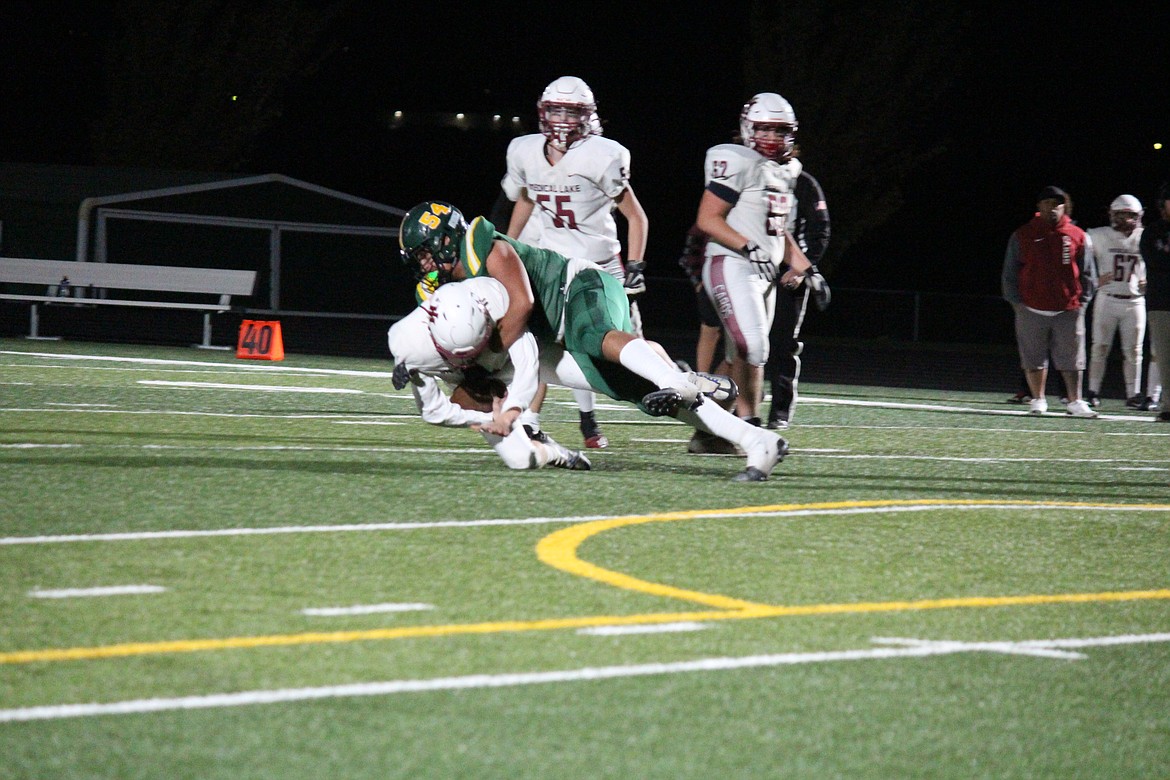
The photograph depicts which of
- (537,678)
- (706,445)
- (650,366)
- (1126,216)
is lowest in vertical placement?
(537,678)

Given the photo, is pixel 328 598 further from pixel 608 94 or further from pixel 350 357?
pixel 608 94

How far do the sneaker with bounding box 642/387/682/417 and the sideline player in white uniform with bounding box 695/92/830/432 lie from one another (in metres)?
2.10

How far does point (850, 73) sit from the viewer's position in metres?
34.4

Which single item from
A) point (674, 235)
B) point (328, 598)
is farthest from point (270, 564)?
point (674, 235)

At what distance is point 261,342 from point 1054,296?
26.1 feet

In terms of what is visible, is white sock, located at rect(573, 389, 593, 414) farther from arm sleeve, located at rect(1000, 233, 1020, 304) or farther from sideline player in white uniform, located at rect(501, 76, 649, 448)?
arm sleeve, located at rect(1000, 233, 1020, 304)

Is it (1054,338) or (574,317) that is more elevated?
(574,317)

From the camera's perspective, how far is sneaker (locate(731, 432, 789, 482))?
7.59 metres

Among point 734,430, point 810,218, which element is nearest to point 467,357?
point 734,430

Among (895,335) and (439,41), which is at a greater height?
(439,41)

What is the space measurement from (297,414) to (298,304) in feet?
70.6

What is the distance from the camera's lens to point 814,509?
22.8ft

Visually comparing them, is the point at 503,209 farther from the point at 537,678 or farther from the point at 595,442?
the point at 537,678

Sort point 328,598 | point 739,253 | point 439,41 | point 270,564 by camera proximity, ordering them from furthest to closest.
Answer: point 439,41
point 739,253
point 270,564
point 328,598
